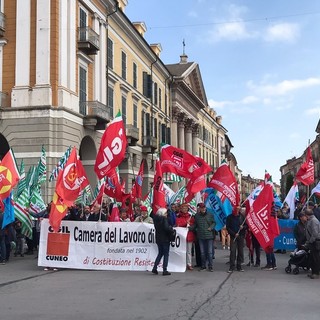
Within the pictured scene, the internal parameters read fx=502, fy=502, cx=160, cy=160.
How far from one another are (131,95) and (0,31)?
566 inches

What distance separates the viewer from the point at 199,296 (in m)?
8.73

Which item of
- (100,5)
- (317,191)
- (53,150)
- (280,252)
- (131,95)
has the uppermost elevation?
(100,5)

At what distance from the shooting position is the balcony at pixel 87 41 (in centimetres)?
2738

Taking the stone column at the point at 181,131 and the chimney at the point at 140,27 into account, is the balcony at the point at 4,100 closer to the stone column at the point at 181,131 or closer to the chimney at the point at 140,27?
the chimney at the point at 140,27

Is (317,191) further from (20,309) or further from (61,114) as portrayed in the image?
(61,114)

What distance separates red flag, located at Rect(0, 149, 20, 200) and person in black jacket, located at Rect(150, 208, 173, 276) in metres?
4.46

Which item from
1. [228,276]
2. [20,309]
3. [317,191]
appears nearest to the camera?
[20,309]

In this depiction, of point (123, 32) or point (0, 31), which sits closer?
point (0, 31)

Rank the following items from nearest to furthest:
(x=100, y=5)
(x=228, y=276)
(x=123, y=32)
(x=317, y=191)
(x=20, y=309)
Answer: (x=20, y=309) → (x=228, y=276) → (x=317, y=191) → (x=100, y=5) → (x=123, y=32)

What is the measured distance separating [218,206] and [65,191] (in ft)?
13.9

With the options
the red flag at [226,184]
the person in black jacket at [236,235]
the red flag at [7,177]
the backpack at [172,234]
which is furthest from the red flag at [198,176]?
the red flag at [7,177]

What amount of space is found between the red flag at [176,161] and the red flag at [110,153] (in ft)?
5.50

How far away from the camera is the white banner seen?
12281 millimetres

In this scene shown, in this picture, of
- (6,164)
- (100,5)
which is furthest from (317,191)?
(100,5)
